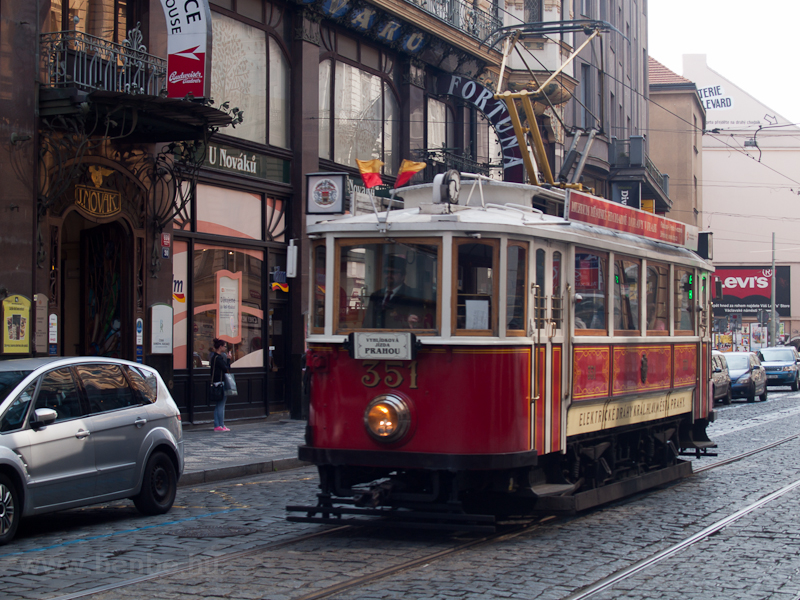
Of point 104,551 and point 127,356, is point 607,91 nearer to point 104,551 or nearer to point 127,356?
point 127,356

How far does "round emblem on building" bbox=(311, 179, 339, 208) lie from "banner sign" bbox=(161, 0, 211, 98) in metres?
7.39

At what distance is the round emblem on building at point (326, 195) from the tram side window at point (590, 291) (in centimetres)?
227

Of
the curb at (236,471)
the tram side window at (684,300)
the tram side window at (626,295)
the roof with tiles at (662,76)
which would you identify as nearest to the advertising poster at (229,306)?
the curb at (236,471)

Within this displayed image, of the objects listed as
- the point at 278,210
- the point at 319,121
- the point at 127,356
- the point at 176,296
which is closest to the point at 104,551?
the point at 127,356

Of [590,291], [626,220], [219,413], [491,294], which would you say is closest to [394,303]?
[491,294]

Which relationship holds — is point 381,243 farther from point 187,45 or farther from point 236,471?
point 187,45

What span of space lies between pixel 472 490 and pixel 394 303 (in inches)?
69.2

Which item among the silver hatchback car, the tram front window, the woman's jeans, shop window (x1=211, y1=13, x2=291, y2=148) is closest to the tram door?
the tram front window

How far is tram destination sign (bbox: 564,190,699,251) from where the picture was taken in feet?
31.6

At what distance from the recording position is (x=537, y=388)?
8.73 m

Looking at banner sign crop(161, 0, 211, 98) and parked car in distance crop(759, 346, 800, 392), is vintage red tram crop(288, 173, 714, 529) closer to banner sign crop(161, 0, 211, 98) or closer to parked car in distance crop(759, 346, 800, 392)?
banner sign crop(161, 0, 211, 98)

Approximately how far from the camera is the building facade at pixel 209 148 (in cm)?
1508

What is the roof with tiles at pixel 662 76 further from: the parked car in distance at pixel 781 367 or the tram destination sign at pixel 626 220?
the tram destination sign at pixel 626 220

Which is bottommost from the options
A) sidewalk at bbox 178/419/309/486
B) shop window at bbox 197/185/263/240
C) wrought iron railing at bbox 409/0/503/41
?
sidewalk at bbox 178/419/309/486
